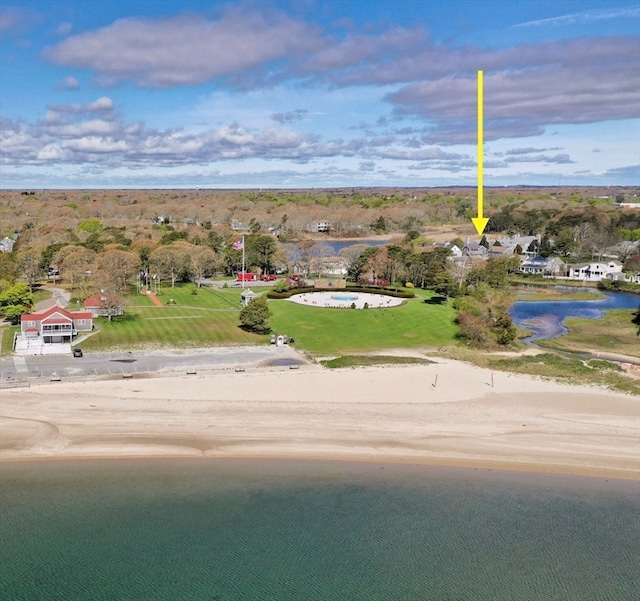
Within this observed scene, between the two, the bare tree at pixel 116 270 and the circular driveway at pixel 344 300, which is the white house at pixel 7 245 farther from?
the circular driveway at pixel 344 300

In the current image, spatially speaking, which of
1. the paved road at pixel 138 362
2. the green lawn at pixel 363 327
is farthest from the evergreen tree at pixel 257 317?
the paved road at pixel 138 362

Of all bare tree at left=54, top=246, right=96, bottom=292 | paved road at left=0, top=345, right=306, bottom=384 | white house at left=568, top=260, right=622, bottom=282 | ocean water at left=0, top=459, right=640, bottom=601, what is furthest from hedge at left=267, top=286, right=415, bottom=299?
white house at left=568, top=260, right=622, bottom=282

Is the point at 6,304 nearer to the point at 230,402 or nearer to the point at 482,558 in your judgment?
the point at 230,402

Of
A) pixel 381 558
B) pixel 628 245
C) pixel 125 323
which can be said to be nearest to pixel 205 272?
pixel 125 323

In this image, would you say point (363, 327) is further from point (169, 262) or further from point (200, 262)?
point (200, 262)

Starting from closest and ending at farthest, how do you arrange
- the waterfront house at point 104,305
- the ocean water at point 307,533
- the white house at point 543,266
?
the ocean water at point 307,533
the waterfront house at point 104,305
the white house at point 543,266

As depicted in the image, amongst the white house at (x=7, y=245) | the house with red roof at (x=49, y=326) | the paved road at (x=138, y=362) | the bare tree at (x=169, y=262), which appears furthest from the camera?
the white house at (x=7, y=245)

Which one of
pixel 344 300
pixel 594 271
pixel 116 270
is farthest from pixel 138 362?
pixel 594 271
